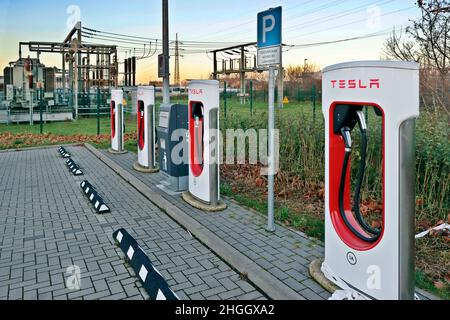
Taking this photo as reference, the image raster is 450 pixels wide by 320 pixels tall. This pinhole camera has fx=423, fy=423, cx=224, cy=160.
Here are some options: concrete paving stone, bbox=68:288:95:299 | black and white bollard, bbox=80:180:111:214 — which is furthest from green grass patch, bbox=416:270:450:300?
black and white bollard, bbox=80:180:111:214

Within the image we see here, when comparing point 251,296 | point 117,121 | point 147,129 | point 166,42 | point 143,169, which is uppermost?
point 166,42

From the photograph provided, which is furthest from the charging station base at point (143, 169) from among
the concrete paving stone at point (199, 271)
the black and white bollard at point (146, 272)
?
the concrete paving stone at point (199, 271)

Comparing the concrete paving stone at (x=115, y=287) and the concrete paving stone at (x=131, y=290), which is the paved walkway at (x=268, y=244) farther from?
the concrete paving stone at (x=115, y=287)

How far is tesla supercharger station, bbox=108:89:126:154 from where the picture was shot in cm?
1165

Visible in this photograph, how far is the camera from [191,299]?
3686 millimetres

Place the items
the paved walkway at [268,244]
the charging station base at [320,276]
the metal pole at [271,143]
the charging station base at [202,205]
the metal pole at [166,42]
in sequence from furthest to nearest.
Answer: the metal pole at [166,42]
the charging station base at [202,205]
the metal pole at [271,143]
the paved walkway at [268,244]
the charging station base at [320,276]

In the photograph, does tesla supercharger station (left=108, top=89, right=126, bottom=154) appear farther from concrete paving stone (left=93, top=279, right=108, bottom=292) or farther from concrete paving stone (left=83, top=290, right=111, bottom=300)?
concrete paving stone (left=83, top=290, right=111, bottom=300)

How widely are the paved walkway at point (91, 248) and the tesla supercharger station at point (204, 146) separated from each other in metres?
0.72

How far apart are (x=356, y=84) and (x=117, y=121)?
9.40m

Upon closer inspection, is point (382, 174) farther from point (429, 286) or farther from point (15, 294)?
point (15, 294)

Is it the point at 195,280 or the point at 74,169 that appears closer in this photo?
the point at 195,280

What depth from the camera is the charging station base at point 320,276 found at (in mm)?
3757

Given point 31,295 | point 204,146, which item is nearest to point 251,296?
point 31,295

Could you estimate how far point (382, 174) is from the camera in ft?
11.0
